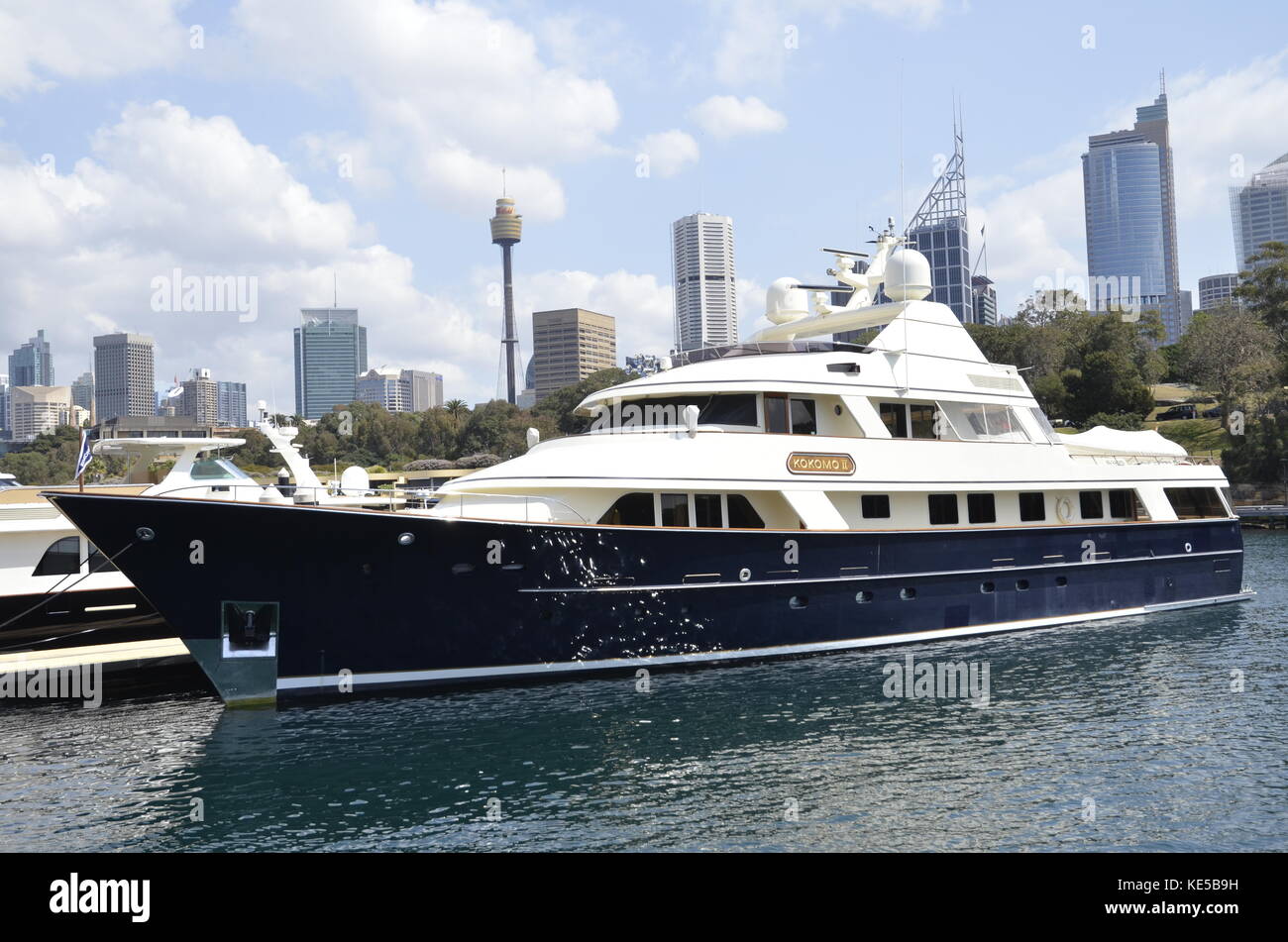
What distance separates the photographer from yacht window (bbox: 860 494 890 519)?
59.6 ft

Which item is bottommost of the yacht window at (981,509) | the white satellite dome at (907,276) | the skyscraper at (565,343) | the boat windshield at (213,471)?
the yacht window at (981,509)

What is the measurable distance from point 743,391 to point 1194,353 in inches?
2638

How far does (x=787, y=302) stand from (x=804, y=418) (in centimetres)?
741

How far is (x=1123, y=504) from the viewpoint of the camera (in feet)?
72.1

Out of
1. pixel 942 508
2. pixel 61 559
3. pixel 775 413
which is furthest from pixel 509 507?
pixel 61 559

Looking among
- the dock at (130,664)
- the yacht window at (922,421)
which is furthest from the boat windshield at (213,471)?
the yacht window at (922,421)

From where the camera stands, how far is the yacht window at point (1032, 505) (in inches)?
799

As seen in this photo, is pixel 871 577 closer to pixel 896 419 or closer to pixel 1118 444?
pixel 896 419

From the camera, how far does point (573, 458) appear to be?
16.5 metres

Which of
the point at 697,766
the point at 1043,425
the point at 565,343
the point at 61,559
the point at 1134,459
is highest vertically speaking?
the point at 565,343

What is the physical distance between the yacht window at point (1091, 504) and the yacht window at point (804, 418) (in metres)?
7.32

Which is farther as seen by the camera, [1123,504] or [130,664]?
[1123,504]

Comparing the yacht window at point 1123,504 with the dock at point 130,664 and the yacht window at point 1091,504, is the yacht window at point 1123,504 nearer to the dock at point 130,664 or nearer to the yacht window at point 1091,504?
the yacht window at point 1091,504
